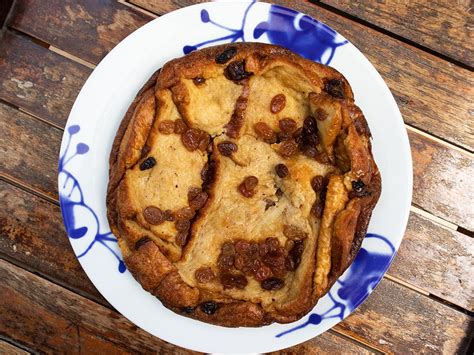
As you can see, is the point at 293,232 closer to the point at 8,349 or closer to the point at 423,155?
the point at 423,155

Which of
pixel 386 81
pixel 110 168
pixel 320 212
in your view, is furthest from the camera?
pixel 386 81

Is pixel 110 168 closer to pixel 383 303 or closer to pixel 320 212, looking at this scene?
pixel 320 212

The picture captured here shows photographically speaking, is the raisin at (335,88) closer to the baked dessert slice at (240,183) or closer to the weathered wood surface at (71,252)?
the baked dessert slice at (240,183)

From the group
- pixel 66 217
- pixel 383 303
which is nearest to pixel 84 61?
pixel 66 217

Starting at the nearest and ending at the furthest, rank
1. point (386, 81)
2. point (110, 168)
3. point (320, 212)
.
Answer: point (320, 212) → point (110, 168) → point (386, 81)

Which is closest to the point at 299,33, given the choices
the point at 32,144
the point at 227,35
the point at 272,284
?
the point at 227,35

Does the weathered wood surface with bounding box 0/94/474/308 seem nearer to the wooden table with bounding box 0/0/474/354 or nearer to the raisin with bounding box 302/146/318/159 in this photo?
the wooden table with bounding box 0/0/474/354

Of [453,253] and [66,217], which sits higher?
[453,253]
